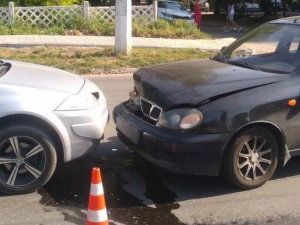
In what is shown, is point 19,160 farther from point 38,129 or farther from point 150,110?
point 150,110

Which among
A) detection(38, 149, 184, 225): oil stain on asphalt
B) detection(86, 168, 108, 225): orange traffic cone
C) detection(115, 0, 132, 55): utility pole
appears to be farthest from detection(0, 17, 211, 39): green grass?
detection(86, 168, 108, 225): orange traffic cone

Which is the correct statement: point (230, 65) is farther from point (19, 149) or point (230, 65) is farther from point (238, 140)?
point (19, 149)

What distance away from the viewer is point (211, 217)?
13.8 feet

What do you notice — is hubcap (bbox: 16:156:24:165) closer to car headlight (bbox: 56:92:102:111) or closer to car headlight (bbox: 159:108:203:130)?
car headlight (bbox: 56:92:102:111)

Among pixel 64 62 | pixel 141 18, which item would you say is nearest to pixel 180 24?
pixel 141 18

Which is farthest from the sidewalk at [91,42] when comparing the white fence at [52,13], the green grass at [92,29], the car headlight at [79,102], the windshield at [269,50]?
the car headlight at [79,102]

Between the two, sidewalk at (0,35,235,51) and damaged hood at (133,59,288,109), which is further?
sidewalk at (0,35,235,51)

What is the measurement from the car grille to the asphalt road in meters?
0.66

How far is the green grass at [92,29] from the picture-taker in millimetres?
16938

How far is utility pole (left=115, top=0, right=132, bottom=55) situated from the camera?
12023 millimetres

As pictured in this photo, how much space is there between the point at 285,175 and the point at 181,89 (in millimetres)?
1455

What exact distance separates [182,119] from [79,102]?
3.30 ft

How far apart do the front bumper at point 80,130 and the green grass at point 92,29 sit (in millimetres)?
12590

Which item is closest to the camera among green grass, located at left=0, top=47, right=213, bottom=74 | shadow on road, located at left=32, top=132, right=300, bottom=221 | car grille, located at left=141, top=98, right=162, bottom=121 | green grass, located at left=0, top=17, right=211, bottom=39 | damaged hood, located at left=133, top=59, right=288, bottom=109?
shadow on road, located at left=32, top=132, right=300, bottom=221
